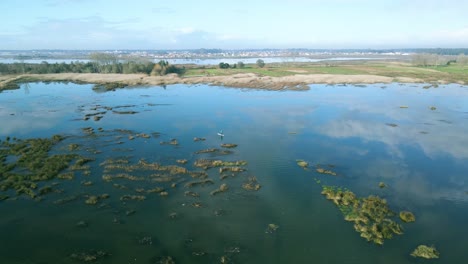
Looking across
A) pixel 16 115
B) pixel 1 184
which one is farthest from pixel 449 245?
pixel 16 115

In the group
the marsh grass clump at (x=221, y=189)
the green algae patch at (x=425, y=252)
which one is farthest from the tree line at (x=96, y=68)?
the green algae patch at (x=425, y=252)

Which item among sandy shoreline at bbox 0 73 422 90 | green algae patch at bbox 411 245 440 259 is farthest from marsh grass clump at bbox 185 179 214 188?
sandy shoreline at bbox 0 73 422 90

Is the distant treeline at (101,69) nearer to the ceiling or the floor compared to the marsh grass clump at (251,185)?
nearer to the ceiling

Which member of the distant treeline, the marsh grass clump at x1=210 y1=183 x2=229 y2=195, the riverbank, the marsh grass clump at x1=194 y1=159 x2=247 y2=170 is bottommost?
the marsh grass clump at x1=210 y1=183 x2=229 y2=195

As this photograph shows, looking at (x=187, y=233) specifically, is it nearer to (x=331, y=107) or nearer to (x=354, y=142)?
(x=354, y=142)

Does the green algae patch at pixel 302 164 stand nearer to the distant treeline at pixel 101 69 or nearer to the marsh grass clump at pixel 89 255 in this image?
the marsh grass clump at pixel 89 255

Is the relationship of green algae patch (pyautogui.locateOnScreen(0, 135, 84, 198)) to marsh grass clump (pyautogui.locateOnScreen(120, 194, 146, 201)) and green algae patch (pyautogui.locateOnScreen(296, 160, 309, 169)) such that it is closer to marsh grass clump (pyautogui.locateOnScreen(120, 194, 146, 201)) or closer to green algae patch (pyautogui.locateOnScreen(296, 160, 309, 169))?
marsh grass clump (pyautogui.locateOnScreen(120, 194, 146, 201))
